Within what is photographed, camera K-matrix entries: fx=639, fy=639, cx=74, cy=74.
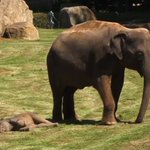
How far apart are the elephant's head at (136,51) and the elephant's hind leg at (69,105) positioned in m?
1.71

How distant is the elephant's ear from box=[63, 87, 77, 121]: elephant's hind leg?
1.68m

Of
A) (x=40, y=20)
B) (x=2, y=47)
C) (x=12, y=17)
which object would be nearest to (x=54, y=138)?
(x=2, y=47)

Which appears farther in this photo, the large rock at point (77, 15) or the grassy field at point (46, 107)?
the large rock at point (77, 15)

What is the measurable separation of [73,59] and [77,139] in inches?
99.5

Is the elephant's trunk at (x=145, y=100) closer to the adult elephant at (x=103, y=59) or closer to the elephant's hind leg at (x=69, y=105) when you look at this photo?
the adult elephant at (x=103, y=59)

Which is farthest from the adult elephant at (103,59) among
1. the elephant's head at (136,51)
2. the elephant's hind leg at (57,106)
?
the elephant's hind leg at (57,106)

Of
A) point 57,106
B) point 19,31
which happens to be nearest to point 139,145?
point 57,106

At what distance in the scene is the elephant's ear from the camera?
12.6m

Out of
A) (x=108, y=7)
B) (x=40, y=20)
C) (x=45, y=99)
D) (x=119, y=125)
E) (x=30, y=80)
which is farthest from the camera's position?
→ (x=108, y=7)

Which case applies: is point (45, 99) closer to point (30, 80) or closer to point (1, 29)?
point (30, 80)

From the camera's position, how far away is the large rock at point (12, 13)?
31284mm

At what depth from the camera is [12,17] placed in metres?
32.7

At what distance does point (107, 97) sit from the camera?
42.1 feet

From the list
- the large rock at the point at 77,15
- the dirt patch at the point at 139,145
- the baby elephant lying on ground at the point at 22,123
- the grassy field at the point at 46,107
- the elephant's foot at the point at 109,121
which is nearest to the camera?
the dirt patch at the point at 139,145
